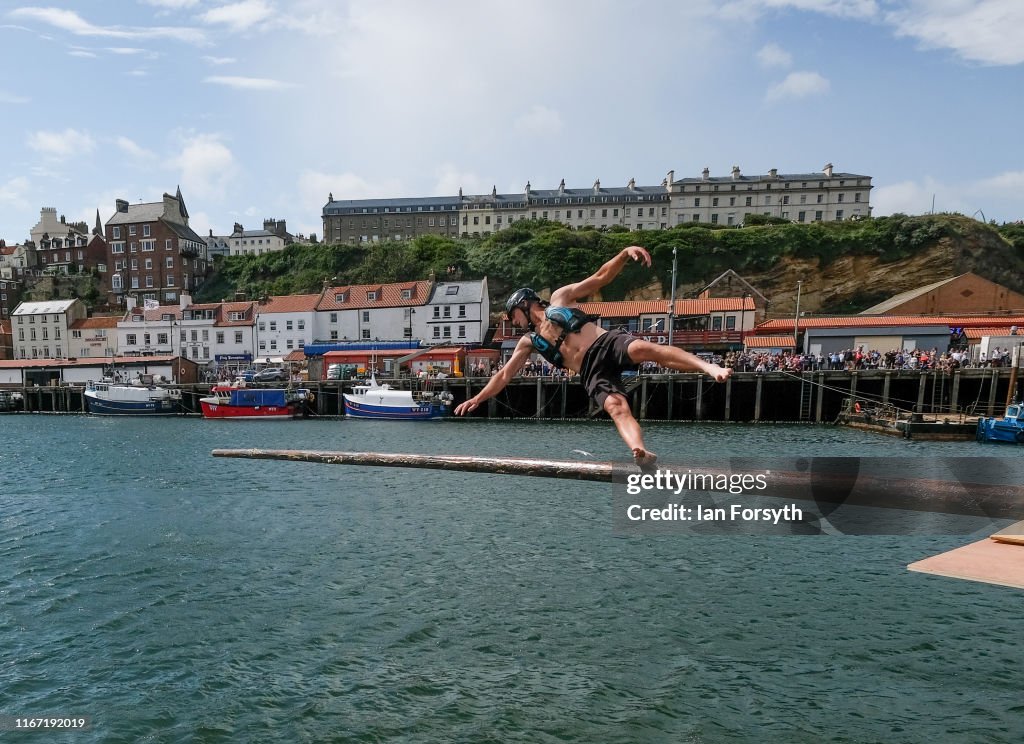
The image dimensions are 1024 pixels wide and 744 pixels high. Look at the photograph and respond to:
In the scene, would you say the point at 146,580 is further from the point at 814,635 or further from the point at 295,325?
the point at 295,325

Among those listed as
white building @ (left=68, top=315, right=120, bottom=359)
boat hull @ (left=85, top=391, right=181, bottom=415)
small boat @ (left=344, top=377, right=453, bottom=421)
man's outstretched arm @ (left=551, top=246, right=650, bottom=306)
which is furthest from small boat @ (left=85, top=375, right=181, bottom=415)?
man's outstretched arm @ (left=551, top=246, right=650, bottom=306)

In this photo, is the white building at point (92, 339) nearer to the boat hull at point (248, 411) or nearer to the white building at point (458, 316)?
the boat hull at point (248, 411)

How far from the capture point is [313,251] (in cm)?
7756

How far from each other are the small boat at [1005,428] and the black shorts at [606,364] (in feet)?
94.6

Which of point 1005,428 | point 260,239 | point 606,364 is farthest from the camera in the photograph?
point 260,239

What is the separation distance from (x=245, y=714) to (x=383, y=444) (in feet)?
69.7

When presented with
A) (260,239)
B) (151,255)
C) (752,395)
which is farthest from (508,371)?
(260,239)

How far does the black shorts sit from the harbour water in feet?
15.3

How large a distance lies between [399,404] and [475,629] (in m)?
29.5

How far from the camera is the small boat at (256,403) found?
4225 centimetres

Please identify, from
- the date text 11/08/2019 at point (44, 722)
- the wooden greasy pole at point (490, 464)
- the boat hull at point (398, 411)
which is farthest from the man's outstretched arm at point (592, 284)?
the boat hull at point (398, 411)

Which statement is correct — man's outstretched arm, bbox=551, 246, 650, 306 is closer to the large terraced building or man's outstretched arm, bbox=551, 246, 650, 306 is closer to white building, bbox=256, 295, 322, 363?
white building, bbox=256, 295, 322, 363

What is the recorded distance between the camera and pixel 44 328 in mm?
63812

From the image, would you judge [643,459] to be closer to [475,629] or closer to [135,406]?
[475,629]
